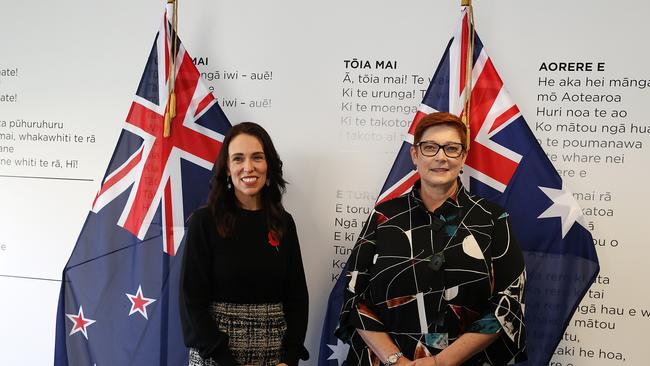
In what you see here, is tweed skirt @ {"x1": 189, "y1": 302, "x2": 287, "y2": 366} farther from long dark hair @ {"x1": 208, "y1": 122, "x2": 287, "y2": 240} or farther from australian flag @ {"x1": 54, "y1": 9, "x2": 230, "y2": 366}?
australian flag @ {"x1": 54, "y1": 9, "x2": 230, "y2": 366}

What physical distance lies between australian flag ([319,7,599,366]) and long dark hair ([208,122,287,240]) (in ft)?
1.18

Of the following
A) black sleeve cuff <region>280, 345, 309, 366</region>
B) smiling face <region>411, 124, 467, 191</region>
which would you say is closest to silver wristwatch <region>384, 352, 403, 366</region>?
black sleeve cuff <region>280, 345, 309, 366</region>

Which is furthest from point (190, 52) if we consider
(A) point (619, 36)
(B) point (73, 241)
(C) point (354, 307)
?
(A) point (619, 36)

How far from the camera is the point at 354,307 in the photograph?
4.54 feet

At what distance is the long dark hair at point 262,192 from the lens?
1.50 meters

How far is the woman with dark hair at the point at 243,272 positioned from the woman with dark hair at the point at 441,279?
220mm

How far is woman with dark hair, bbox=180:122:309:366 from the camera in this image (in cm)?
144

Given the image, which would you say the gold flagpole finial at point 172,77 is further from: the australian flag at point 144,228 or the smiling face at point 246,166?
the smiling face at point 246,166

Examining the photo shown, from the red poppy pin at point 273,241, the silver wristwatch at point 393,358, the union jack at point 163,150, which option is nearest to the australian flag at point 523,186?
Result: the red poppy pin at point 273,241

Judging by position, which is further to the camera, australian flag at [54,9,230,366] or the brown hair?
australian flag at [54,9,230,366]

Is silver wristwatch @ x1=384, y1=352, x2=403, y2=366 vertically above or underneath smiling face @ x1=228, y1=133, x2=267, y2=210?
underneath

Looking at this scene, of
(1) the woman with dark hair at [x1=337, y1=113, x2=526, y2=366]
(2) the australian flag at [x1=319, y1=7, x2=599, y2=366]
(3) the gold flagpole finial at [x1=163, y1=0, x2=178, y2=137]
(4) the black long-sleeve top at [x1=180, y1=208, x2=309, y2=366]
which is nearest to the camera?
(1) the woman with dark hair at [x1=337, y1=113, x2=526, y2=366]

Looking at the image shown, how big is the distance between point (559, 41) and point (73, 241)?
6.17 ft

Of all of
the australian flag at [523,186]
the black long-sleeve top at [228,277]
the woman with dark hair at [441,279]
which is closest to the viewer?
the woman with dark hair at [441,279]
